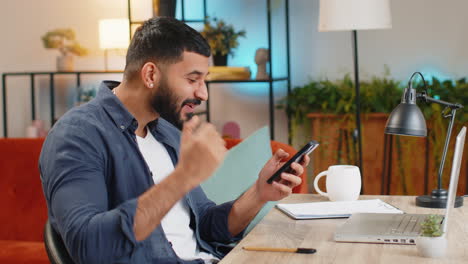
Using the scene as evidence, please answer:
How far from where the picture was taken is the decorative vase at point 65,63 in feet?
14.6

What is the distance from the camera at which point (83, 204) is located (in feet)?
4.60

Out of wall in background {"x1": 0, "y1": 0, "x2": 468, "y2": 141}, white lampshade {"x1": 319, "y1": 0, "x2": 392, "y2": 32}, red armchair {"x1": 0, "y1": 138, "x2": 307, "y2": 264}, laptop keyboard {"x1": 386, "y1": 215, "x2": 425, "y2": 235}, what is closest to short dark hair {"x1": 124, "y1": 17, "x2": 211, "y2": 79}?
laptop keyboard {"x1": 386, "y1": 215, "x2": 425, "y2": 235}

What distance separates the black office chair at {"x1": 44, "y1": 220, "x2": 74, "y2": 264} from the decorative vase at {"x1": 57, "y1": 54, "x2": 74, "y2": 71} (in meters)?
3.03

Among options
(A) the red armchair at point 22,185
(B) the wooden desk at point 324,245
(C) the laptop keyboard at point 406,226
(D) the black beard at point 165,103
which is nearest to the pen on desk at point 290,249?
(B) the wooden desk at point 324,245

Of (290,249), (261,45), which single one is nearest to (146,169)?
(290,249)

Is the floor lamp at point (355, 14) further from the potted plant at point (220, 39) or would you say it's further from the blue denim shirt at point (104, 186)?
the blue denim shirt at point (104, 186)

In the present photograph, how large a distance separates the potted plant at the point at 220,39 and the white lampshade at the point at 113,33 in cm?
55

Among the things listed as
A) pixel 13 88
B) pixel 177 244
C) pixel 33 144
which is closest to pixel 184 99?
pixel 177 244

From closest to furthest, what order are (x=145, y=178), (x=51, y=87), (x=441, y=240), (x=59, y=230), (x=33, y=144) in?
(x=441, y=240) → (x=59, y=230) → (x=145, y=178) → (x=33, y=144) → (x=51, y=87)

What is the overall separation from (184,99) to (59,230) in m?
0.48

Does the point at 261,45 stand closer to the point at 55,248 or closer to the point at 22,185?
the point at 22,185

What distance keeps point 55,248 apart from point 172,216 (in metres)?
0.33

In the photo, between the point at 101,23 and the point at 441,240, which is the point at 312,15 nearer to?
the point at 101,23

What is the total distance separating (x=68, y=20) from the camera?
469cm
